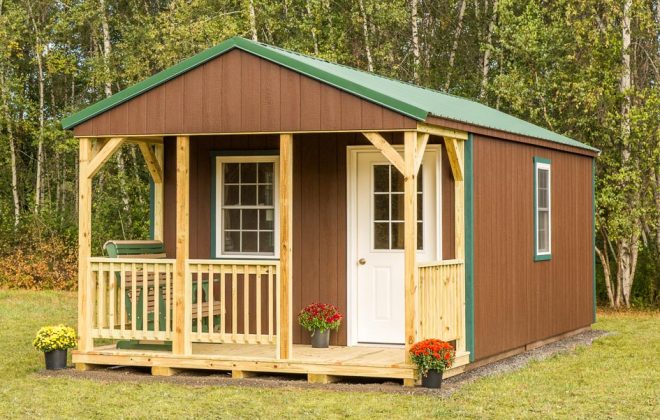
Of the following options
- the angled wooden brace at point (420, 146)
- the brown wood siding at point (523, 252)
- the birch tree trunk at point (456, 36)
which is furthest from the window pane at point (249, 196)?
the birch tree trunk at point (456, 36)

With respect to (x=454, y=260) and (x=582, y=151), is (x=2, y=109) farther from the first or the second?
(x=454, y=260)

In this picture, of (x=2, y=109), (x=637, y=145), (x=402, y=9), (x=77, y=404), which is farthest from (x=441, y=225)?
(x=2, y=109)

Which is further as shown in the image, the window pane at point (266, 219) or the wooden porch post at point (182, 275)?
the window pane at point (266, 219)

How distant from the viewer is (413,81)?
23.1m

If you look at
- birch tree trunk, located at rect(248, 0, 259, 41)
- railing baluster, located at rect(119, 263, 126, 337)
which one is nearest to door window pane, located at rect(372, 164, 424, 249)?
railing baluster, located at rect(119, 263, 126, 337)

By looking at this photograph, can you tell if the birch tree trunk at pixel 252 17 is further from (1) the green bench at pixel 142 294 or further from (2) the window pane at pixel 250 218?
(1) the green bench at pixel 142 294

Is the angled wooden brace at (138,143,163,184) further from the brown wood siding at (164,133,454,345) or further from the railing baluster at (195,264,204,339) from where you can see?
the railing baluster at (195,264,204,339)

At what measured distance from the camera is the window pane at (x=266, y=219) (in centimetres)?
1246

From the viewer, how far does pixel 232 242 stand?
1259cm

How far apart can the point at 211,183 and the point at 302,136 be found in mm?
1133

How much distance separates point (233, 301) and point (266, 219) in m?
1.66

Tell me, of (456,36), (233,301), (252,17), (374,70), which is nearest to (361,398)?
(233,301)

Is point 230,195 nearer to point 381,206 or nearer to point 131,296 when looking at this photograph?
point 381,206

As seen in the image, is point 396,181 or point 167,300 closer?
point 167,300
